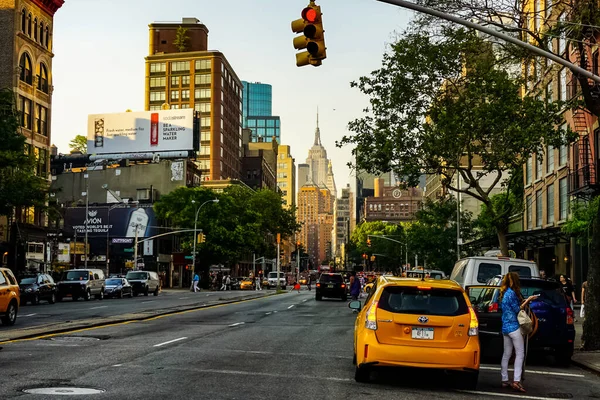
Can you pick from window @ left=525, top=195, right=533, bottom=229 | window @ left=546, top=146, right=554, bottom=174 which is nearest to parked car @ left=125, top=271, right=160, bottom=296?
window @ left=525, top=195, right=533, bottom=229

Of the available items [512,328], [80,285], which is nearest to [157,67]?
[80,285]

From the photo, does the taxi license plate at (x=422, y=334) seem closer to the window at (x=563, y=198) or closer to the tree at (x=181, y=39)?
the window at (x=563, y=198)

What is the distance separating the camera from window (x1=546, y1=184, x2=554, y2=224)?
4631cm

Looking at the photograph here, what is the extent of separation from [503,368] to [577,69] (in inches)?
246

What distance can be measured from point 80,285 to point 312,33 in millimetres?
36628

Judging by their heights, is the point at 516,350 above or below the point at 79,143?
below

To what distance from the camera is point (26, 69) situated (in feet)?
193

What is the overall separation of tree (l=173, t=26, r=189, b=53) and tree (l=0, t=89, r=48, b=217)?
107m

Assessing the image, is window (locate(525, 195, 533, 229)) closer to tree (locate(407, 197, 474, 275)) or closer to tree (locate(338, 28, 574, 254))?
tree (locate(407, 197, 474, 275))

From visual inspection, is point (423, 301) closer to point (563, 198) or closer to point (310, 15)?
point (310, 15)

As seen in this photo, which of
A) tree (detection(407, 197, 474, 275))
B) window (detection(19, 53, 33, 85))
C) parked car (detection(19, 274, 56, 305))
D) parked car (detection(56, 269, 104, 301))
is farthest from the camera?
tree (detection(407, 197, 474, 275))

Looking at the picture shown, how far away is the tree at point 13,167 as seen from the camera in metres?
40.8

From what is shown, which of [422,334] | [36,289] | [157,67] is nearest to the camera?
[422,334]

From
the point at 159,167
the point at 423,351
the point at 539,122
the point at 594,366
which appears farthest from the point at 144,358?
the point at 159,167
